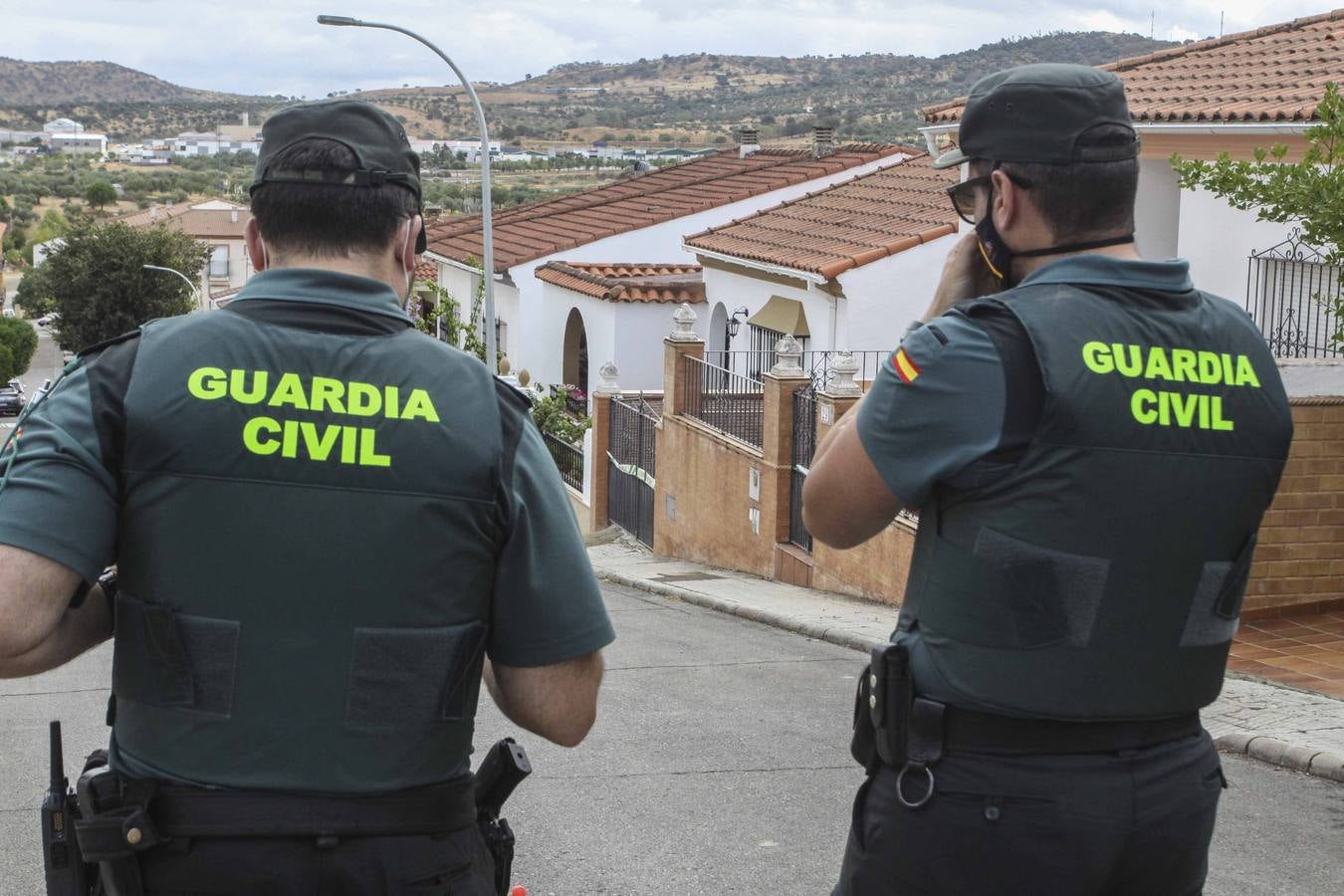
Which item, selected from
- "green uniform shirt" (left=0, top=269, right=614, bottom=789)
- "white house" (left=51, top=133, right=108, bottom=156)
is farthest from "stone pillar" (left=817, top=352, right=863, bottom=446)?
"white house" (left=51, top=133, right=108, bottom=156)

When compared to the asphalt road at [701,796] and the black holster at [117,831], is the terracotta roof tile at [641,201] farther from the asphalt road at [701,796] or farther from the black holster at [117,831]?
the black holster at [117,831]

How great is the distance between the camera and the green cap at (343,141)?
2.42m

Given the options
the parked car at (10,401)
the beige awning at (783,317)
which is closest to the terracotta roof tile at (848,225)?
the beige awning at (783,317)

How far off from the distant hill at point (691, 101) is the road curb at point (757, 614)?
188 feet

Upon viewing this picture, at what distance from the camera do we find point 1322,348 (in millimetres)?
11625

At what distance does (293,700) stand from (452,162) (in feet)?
393

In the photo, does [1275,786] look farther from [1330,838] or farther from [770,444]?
[770,444]

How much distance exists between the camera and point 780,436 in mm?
15391

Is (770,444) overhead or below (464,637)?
below

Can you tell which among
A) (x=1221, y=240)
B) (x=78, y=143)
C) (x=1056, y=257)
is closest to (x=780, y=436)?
(x=1221, y=240)

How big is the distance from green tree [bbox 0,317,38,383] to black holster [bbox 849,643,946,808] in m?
67.2

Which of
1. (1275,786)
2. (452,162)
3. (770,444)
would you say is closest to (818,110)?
(452,162)

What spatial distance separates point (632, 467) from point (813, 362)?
8.95 ft

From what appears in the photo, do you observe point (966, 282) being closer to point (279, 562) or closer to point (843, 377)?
point (279, 562)
